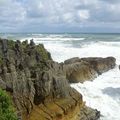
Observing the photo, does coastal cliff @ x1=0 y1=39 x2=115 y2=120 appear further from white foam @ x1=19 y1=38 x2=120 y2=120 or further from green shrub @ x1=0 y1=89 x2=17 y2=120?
white foam @ x1=19 y1=38 x2=120 y2=120

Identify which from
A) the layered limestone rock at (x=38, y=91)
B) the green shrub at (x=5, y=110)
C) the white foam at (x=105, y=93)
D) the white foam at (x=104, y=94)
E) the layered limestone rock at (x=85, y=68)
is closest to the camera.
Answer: the green shrub at (x=5, y=110)

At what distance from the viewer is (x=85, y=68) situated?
40.8 metres

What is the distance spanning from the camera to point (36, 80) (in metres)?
25.0

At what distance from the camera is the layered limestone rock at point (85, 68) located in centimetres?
3900

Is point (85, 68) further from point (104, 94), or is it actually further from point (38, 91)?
point (38, 91)

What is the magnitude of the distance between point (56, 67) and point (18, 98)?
6388 mm

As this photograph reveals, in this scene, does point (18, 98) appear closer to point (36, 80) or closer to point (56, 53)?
point (36, 80)

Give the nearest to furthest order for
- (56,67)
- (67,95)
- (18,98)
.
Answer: (18,98), (67,95), (56,67)

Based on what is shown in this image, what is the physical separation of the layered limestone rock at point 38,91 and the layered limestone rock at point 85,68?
9.96 metres

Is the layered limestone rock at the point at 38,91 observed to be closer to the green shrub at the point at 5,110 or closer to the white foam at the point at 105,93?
the green shrub at the point at 5,110

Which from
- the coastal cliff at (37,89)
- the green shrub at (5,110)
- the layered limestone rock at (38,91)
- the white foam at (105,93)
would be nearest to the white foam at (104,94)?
the white foam at (105,93)

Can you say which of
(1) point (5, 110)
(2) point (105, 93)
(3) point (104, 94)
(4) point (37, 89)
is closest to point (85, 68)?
(2) point (105, 93)

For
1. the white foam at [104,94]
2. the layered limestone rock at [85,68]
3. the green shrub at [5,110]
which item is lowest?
the white foam at [104,94]

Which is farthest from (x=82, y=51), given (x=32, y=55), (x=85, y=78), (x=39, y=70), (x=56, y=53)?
(x=39, y=70)
